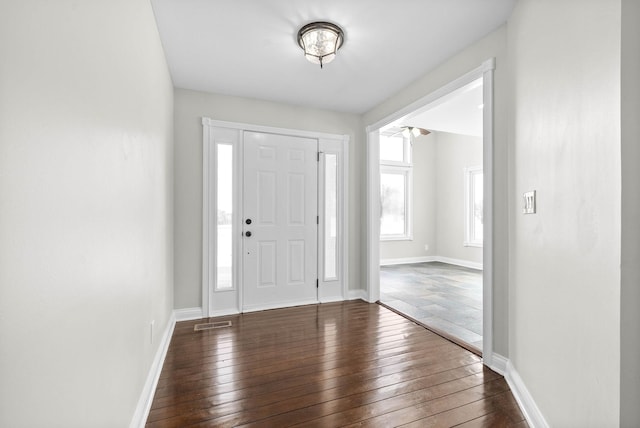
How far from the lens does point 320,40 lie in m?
2.31

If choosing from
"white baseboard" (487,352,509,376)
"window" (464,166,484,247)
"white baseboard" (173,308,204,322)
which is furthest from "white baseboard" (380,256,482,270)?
"white baseboard" (487,352,509,376)

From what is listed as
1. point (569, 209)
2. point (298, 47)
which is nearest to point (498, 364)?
point (569, 209)

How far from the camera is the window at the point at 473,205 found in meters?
6.62

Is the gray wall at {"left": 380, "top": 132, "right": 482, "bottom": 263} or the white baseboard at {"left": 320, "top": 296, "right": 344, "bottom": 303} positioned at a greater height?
the gray wall at {"left": 380, "top": 132, "right": 482, "bottom": 263}

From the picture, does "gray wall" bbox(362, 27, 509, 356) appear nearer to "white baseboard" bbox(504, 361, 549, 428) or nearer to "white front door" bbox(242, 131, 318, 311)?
"white baseboard" bbox(504, 361, 549, 428)

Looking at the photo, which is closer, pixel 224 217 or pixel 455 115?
pixel 224 217

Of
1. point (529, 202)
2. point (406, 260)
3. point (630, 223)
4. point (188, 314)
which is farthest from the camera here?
point (406, 260)

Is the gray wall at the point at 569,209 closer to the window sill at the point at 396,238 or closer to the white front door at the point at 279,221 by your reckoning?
the white front door at the point at 279,221

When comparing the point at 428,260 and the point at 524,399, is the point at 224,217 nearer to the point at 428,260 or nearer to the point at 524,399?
the point at 524,399

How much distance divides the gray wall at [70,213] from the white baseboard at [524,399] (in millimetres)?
2034

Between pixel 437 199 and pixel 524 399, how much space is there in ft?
20.2

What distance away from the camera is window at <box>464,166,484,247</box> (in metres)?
6.62

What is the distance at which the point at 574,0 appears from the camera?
136cm

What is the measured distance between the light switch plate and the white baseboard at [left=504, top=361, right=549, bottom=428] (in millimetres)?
1049
